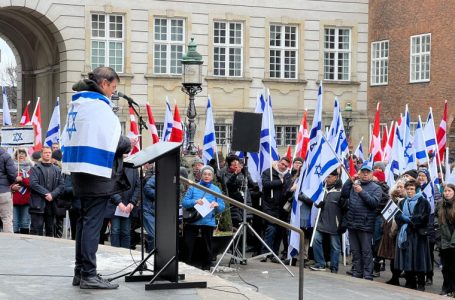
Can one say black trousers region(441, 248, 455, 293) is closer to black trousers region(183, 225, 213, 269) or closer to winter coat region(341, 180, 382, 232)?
winter coat region(341, 180, 382, 232)

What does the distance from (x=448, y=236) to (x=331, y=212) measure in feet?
7.92

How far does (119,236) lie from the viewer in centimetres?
1652

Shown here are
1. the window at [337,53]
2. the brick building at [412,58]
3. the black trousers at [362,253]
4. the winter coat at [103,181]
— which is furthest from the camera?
the window at [337,53]

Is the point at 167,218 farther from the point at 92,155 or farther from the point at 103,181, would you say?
the point at 92,155

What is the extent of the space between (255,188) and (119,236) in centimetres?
327

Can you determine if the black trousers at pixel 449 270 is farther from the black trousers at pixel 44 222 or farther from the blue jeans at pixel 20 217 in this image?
the blue jeans at pixel 20 217

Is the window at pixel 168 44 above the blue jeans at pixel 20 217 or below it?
above

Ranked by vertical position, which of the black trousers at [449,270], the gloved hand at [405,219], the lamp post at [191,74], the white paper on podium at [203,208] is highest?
the lamp post at [191,74]

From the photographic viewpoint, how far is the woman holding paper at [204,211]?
48.9 feet

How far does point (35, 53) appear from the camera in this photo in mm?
39344

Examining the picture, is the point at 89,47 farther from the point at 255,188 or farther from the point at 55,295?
the point at 55,295

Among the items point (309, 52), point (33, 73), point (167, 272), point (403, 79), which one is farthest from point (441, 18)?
point (167, 272)

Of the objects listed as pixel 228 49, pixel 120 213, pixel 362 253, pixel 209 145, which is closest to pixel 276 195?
pixel 362 253

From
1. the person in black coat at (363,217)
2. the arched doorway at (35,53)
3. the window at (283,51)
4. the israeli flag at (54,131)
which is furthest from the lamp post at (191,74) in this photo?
the window at (283,51)
